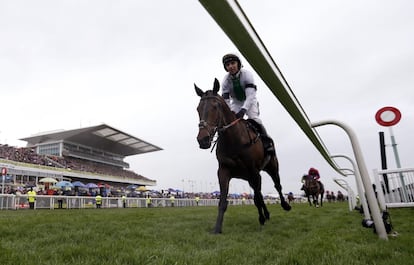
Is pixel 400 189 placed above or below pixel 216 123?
below

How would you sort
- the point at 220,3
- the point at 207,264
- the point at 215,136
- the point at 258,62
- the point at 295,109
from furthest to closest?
the point at 215,136 → the point at 295,109 → the point at 207,264 → the point at 258,62 → the point at 220,3

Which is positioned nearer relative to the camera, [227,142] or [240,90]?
[227,142]

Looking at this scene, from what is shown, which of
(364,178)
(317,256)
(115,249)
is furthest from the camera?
(364,178)

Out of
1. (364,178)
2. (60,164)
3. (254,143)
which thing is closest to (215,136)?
(254,143)

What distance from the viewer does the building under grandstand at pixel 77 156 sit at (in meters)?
43.4

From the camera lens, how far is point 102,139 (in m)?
67.9

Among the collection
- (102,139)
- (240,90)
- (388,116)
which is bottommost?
(388,116)

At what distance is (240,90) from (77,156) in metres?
65.0

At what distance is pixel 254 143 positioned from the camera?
5.32 m

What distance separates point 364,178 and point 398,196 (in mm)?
2143

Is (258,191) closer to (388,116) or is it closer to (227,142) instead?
(227,142)

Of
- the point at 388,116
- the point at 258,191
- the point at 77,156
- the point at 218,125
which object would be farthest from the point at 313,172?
the point at 77,156

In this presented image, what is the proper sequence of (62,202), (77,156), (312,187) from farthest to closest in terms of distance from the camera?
(77,156), (62,202), (312,187)

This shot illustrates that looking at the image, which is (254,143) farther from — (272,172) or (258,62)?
(258,62)
